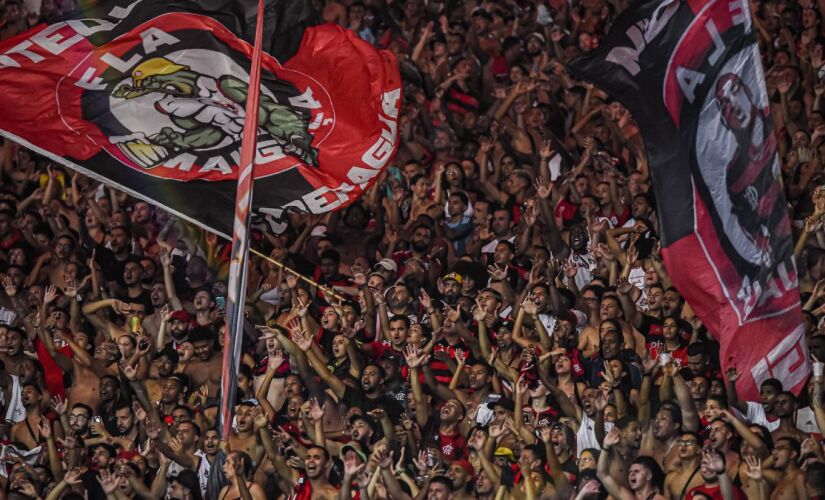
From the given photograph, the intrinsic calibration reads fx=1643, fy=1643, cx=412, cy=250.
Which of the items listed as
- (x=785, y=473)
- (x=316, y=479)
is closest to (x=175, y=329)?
(x=316, y=479)

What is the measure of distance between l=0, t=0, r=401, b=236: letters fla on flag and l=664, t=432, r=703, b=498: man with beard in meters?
2.54

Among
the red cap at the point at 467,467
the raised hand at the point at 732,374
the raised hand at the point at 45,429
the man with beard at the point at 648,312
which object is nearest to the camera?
the raised hand at the point at 732,374

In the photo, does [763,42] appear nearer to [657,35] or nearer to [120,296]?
[657,35]

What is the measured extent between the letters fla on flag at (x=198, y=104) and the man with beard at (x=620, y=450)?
2.20 metres

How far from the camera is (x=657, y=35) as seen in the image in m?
9.23

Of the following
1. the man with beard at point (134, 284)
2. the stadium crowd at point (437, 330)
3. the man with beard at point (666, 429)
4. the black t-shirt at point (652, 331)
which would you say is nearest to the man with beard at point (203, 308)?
the stadium crowd at point (437, 330)

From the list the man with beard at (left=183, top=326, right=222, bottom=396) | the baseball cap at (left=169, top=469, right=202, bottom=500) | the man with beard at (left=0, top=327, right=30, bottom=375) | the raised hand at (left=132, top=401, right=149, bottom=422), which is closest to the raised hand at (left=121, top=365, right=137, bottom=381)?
Answer: the raised hand at (left=132, top=401, right=149, bottom=422)

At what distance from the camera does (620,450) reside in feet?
32.1

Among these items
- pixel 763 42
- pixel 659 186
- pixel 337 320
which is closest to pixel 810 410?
pixel 659 186

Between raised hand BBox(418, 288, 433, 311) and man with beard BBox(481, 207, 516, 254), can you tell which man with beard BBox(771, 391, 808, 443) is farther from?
man with beard BBox(481, 207, 516, 254)

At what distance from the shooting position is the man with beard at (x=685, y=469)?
31.1 feet

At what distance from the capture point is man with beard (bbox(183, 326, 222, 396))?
449 inches

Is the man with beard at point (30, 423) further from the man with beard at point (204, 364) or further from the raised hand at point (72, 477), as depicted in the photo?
the man with beard at point (204, 364)

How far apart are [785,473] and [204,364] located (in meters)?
4.22
